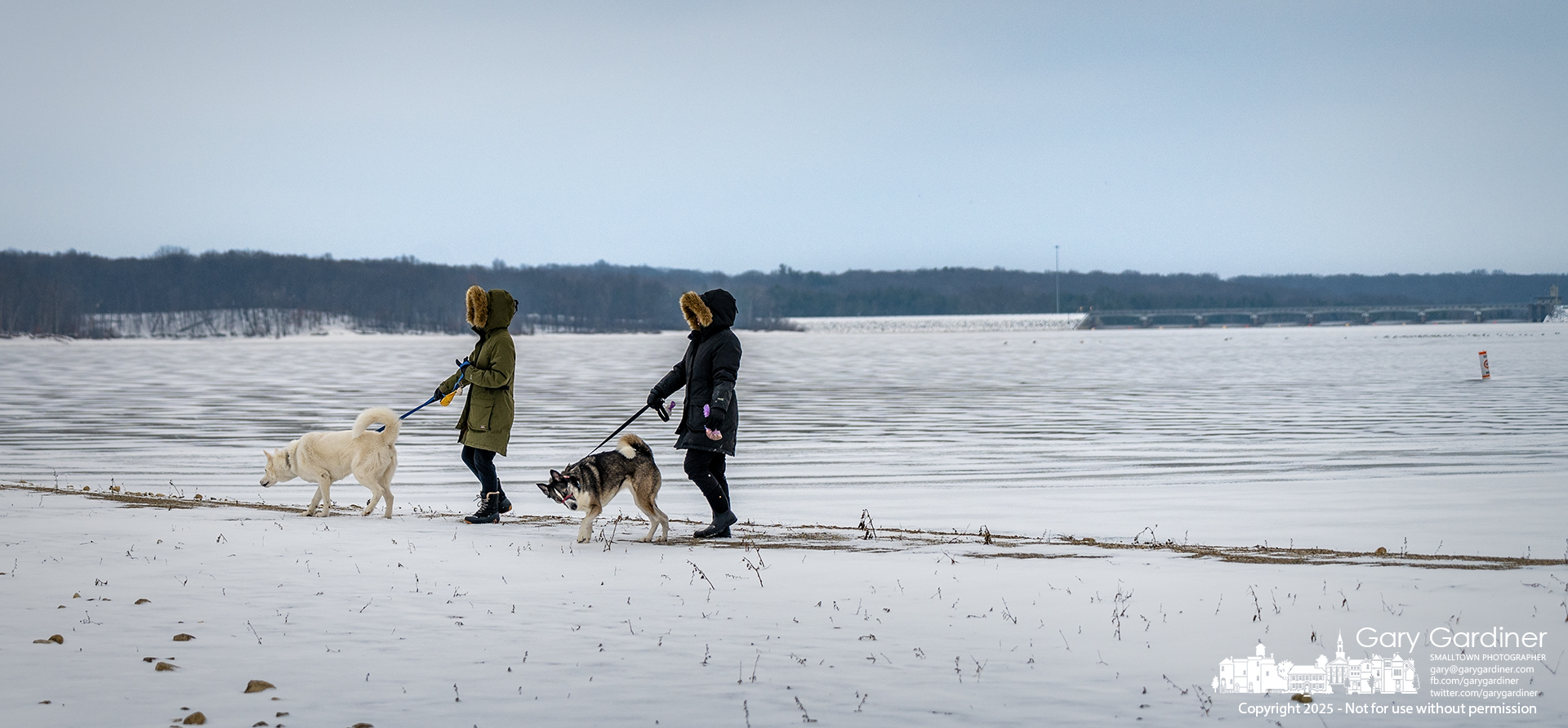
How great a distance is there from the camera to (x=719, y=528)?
9141 millimetres

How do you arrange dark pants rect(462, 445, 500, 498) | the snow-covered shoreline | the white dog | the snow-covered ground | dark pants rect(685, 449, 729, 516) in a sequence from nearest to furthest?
the snow-covered shoreline < the snow-covered ground < dark pants rect(685, 449, 729, 516) < dark pants rect(462, 445, 500, 498) < the white dog

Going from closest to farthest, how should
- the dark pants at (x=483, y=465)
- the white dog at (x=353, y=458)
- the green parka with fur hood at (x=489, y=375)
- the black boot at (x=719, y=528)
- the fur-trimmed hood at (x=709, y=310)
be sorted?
the fur-trimmed hood at (x=709, y=310) → the black boot at (x=719, y=528) → the green parka with fur hood at (x=489, y=375) → the dark pants at (x=483, y=465) → the white dog at (x=353, y=458)

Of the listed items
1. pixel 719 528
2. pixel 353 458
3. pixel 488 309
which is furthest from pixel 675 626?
pixel 353 458

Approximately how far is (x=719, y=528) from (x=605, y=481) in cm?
99

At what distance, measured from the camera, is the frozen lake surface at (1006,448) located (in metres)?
12.0

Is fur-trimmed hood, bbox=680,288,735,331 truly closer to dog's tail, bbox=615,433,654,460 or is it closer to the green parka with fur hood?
dog's tail, bbox=615,433,654,460

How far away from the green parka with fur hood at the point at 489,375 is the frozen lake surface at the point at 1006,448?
7.59 feet

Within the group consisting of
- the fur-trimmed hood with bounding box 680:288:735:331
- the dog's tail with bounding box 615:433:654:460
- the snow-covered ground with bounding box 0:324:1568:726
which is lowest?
the snow-covered ground with bounding box 0:324:1568:726

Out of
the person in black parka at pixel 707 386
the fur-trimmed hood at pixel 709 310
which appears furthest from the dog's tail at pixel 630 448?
the fur-trimmed hood at pixel 709 310

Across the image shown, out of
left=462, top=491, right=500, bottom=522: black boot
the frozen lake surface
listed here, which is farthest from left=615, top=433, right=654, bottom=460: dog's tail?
the frozen lake surface

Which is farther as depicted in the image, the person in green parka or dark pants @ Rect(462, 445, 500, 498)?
dark pants @ Rect(462, 445, 500, 498)

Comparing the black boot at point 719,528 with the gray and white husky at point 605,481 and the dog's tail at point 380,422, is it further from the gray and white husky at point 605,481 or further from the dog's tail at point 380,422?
the dog's tail at point 380,422

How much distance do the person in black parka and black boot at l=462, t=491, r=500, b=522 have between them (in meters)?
1.99

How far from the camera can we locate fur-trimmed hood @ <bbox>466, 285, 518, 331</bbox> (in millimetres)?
9812
